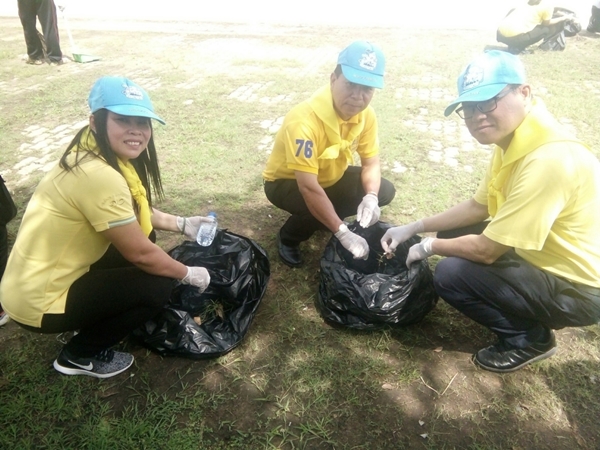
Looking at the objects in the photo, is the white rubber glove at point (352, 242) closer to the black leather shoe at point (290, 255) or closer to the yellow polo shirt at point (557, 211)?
the black leather shoe at point (290, 255)

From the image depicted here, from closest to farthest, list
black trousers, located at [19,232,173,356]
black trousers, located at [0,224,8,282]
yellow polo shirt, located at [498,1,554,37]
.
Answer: black trousers, located at [19,232,173,356] → black trousers, located at [0,224,8,282] → yellow polo shirt, located at [498,1,554,37]

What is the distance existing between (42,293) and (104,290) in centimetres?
24

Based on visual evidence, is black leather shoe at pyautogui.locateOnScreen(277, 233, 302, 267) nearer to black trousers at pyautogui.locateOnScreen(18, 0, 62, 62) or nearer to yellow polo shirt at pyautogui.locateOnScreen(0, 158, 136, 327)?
yellow polo shirt at pyautogui.locateOnScreen(0, 158, 136, 327)

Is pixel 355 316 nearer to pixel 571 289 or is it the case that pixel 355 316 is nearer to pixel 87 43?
pixel 571 289

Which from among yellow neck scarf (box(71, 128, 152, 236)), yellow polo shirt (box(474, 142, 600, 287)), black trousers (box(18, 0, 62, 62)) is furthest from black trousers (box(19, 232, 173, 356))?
black trousers (box(18, 0, 62, 62))

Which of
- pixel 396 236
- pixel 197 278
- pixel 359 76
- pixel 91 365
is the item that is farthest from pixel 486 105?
pixel 91 365

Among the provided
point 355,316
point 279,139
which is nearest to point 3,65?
point 279,139

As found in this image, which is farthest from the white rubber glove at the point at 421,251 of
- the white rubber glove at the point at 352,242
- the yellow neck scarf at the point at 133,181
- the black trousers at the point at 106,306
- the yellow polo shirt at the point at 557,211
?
the yellow neck scarf at the point at 133,181

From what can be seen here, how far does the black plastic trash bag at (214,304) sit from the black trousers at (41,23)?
6.66 m

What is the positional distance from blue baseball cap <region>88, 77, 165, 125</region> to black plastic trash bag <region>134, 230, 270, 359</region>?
967 millimetres

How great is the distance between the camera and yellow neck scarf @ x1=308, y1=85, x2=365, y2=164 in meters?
2.47

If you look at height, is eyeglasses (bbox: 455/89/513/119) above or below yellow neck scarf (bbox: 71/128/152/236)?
above

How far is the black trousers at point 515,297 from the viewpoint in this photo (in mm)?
1956

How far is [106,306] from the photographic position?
1.96m
